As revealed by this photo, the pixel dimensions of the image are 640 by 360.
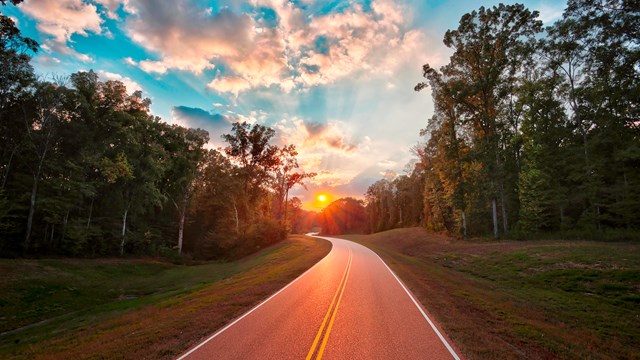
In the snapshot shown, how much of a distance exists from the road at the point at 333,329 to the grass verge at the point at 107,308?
1.26 m

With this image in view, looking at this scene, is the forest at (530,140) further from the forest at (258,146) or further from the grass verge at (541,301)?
the grass verge at (541,301)

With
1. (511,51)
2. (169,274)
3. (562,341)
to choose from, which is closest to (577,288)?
(562,341)

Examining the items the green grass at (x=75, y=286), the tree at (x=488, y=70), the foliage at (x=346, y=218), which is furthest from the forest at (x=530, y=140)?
the foliage at (x=346, y=218)

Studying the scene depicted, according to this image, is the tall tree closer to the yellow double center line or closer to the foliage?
the yellow double center line

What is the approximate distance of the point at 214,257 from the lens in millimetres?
41000

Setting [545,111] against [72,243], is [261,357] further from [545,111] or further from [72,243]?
[545,111]

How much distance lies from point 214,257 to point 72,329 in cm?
2997

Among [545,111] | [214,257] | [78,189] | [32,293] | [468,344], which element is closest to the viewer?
[468,344]

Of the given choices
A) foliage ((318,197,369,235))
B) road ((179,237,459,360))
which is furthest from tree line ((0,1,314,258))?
foliage ((318,197,369,235))

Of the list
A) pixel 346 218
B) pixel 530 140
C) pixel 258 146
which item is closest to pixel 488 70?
pixel 530 140

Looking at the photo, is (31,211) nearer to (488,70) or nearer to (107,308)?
(107,308)

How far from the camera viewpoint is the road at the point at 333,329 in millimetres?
7551

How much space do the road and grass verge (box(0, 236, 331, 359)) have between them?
1.26 metres

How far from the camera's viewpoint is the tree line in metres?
24.9
